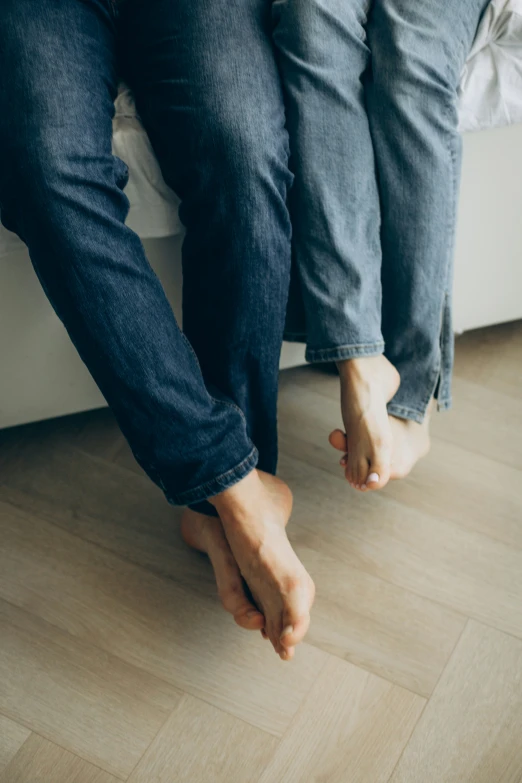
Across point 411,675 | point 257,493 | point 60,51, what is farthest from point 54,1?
point 411,675

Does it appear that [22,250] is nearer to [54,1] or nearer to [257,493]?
[54,1]

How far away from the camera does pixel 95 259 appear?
699 mm

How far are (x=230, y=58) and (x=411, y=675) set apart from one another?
0.77m

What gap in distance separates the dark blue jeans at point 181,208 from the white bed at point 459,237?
0.04 metres

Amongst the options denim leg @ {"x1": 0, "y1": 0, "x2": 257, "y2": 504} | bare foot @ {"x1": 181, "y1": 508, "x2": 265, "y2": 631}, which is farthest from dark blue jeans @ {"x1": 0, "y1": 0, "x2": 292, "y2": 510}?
bare foot @ {"x1": 181, "y1": 508, "x2": 265, "y2": 631}

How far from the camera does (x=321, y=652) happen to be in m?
0.89

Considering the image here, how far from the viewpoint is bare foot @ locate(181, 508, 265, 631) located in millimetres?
809

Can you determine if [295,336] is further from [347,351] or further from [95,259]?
[95,259]

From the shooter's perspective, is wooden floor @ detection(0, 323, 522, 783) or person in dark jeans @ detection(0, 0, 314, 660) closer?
person in dark jeans @ detection(0, 0, 314, 660)

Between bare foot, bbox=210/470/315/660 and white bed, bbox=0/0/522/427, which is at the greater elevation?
white bed, bbox=0/0/522/427

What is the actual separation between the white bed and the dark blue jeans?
42mm

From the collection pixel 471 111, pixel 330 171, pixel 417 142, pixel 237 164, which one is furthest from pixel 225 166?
pixel 471 111

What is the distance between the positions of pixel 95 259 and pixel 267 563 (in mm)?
378

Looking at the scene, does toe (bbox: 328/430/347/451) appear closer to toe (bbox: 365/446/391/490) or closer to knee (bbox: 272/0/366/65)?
toe (bbox: 365/446/391/490)
